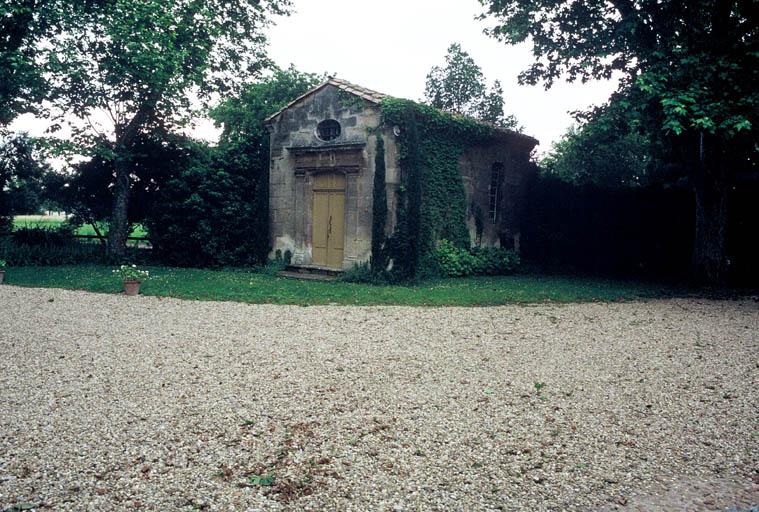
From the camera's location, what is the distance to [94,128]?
52.2 feet

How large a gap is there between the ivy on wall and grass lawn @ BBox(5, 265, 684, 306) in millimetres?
1144

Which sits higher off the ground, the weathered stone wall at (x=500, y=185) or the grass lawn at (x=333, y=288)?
the weathered stone wall at (x=500, y=185)

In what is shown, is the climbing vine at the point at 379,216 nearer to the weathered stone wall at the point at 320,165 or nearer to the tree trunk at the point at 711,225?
the weathered stone wall at the point at 320,165

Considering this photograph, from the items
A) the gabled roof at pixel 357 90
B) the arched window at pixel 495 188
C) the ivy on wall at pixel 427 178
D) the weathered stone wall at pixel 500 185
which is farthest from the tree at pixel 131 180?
the arched window at pixel 495 188

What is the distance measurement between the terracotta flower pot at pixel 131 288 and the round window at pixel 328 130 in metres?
6.55

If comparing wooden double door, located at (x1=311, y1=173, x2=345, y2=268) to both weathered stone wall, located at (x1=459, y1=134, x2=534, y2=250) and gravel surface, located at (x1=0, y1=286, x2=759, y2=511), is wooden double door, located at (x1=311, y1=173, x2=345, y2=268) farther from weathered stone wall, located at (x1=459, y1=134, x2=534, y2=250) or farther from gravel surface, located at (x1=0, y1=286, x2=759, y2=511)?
gravel surface, located at (x1=0, y1=286, x2=759, y2=511)

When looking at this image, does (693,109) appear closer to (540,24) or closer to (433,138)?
(540,24)

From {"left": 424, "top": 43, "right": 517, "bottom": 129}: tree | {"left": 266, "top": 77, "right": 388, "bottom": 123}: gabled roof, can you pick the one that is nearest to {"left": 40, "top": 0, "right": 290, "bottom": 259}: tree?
{"left": 266, "top": 77, "right": 388, "bottom": 123}: gabled roof

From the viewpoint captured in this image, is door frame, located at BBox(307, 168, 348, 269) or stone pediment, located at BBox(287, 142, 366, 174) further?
door frame, located at BBox(307, 168, 348, 269)

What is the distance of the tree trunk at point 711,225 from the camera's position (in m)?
13.0

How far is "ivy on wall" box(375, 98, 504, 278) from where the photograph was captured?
12969 millimetres

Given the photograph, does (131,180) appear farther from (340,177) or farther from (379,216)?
(379,216)

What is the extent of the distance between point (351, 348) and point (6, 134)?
677 inches

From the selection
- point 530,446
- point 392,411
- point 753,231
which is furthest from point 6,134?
point 753,231
